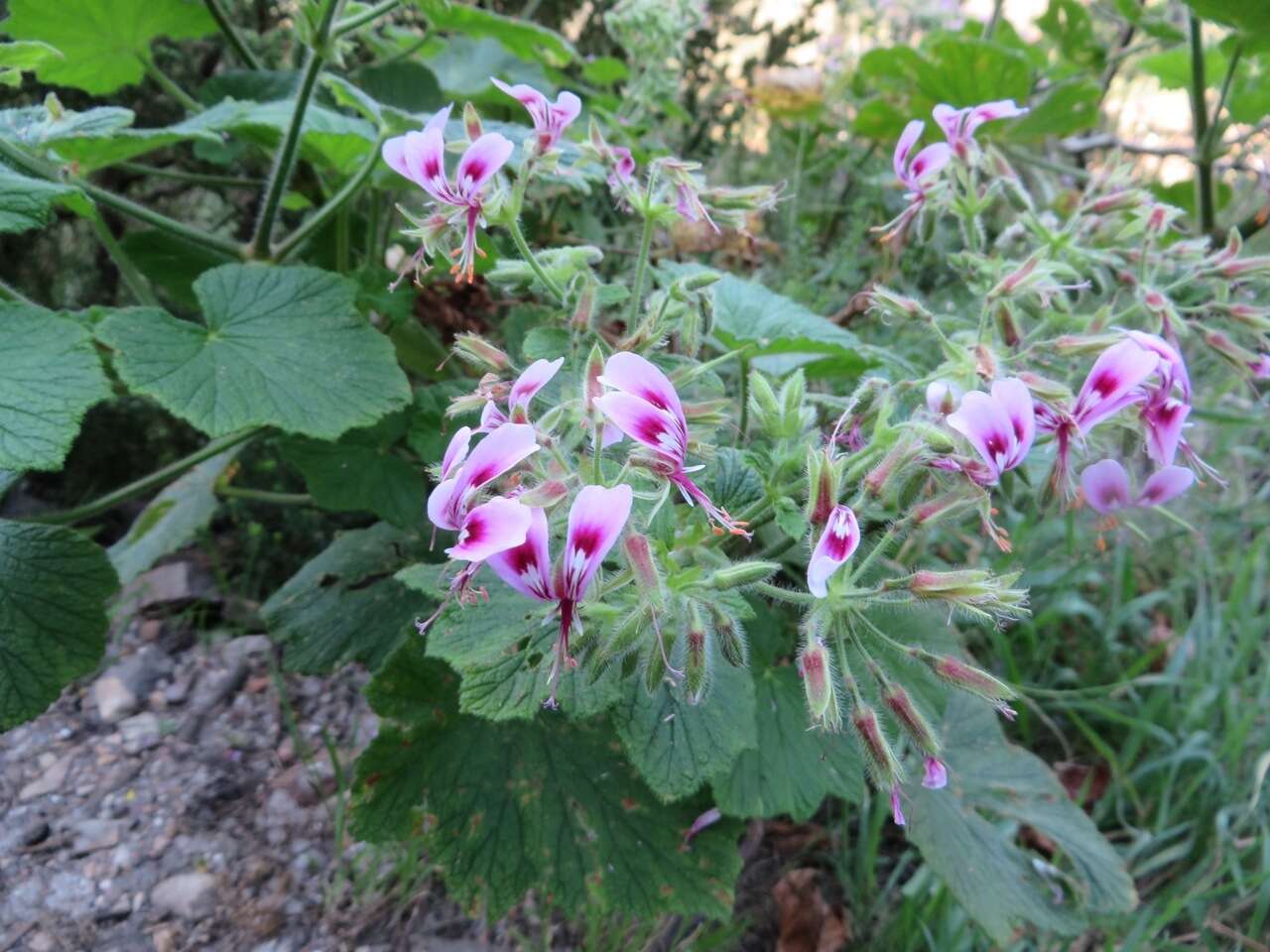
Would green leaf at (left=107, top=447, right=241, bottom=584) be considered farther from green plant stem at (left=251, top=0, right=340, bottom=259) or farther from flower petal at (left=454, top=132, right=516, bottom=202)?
flower petal at (left=454, top=132, right=516, bottom=202)

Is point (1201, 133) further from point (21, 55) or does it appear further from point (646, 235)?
point (21, 55)

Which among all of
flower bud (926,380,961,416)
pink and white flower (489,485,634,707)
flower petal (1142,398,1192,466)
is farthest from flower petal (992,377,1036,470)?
pink and white flower (489,485,634,707)

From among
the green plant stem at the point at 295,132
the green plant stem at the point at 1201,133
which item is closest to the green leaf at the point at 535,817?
the green plant stem at the point at 295,132

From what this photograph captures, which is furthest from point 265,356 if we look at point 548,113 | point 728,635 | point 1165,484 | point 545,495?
point 1165,484

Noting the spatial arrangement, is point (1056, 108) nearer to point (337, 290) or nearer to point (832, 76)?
point (832, 76)

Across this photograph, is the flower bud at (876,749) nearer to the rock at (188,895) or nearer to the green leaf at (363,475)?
the green leaf at (363,475)

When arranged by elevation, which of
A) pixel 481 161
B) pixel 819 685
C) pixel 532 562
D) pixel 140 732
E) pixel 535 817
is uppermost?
pixel 481 161
